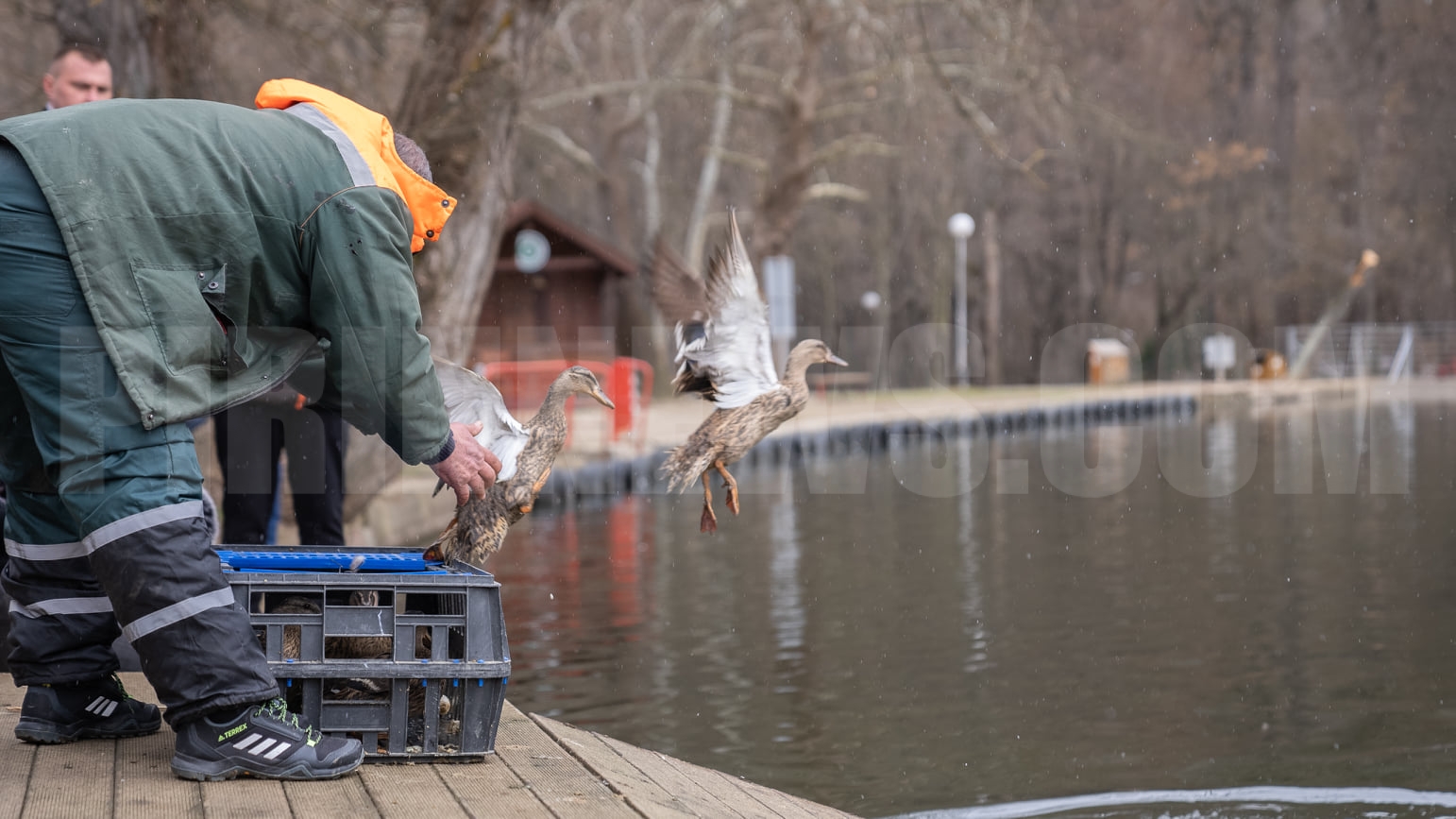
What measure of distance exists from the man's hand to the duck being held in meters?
1.92

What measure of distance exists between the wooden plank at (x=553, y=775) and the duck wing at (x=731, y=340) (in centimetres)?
183

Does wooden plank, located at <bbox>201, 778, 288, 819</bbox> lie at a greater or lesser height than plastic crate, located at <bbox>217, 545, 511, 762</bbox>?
lesser

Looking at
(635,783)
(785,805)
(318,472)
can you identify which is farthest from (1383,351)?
(635,783)

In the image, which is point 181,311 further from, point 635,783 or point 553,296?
point 553,296

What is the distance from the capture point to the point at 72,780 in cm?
336

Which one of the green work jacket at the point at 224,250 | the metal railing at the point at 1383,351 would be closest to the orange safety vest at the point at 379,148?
the green work jacket at the point at 224,250

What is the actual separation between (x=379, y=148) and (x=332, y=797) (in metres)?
1.46

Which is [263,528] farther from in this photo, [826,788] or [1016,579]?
[1016,579]

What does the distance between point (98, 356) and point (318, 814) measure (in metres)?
1.08

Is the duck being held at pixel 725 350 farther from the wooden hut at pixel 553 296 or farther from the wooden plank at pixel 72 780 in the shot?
the wooden hut at pixel 553 296

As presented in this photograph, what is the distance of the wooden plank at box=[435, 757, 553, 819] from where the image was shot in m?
3.26

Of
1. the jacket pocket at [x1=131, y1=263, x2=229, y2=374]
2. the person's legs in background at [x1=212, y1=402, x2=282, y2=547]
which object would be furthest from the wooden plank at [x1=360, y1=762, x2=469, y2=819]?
the person's legs in background at [x1=212, y1=402, x2=282, y2=547]

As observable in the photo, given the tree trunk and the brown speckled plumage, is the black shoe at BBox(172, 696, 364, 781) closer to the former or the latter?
the brown speckled plumage

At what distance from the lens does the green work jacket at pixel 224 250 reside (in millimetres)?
3277
